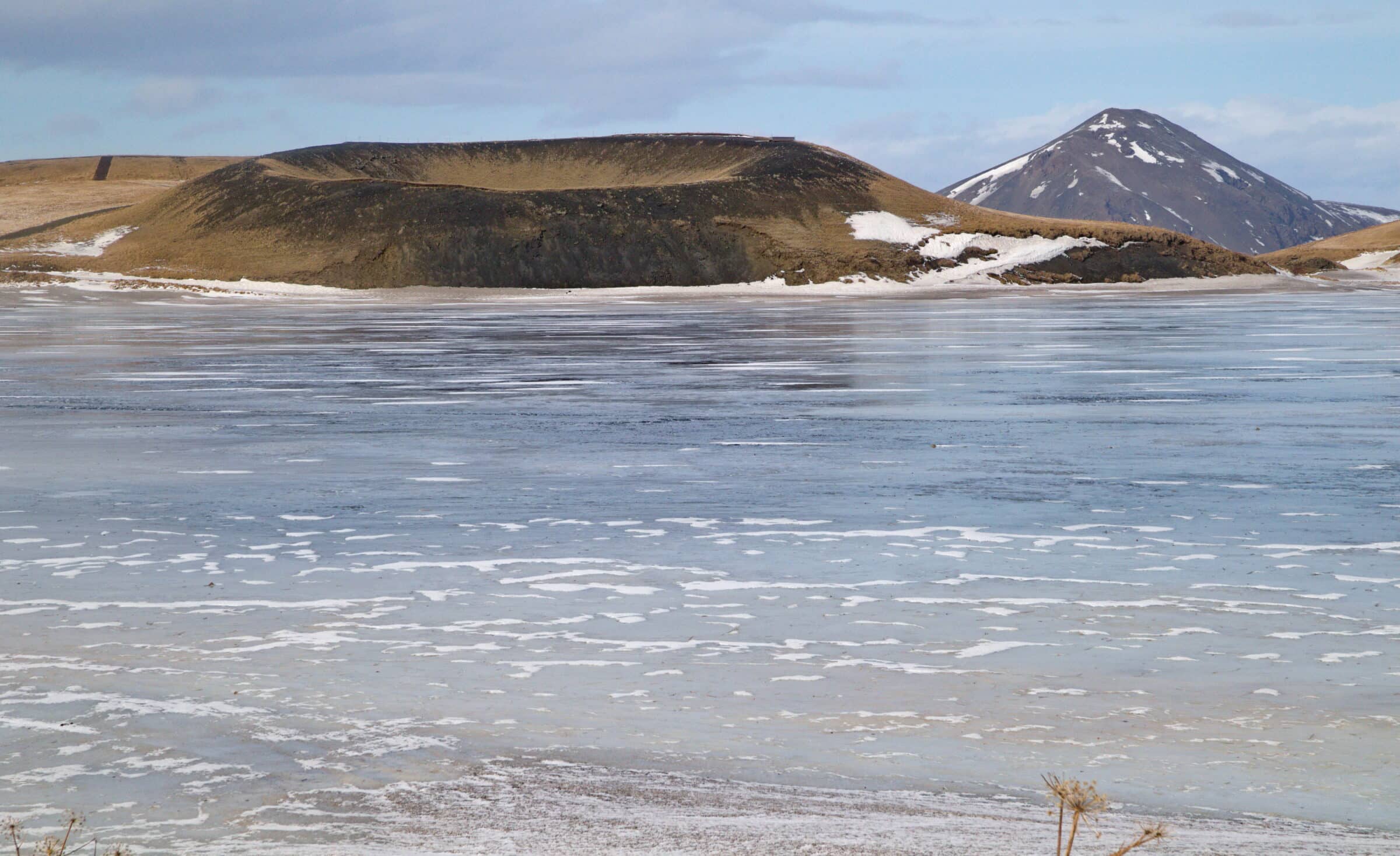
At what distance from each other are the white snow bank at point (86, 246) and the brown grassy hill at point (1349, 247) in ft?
280

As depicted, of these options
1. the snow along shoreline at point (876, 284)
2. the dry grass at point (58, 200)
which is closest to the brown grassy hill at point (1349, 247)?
the snow along shoreline at point (876, 284)

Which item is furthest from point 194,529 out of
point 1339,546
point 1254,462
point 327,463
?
point 1254,462

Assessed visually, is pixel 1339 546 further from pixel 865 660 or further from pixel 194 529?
pixel 194 529

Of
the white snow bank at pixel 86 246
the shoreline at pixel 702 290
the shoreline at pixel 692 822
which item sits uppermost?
the white snow bank at pixel 86 246

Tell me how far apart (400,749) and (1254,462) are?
30.1 ft

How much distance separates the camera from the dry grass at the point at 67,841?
447 cm

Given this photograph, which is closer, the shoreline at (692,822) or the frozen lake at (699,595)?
the shoreline at (692,822)

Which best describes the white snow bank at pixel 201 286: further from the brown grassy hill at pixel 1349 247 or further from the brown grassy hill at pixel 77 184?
the brown grassy hill at pixel 1349 247

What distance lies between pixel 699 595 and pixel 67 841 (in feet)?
13.9

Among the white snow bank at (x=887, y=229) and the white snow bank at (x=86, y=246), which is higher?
the white snow bank at (x=887, y=229)

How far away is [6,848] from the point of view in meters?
4.60

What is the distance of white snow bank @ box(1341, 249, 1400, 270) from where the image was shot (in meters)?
140

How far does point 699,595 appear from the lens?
8312mm

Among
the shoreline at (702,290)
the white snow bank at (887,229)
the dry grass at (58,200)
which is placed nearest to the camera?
the shoreline at (702,290)
